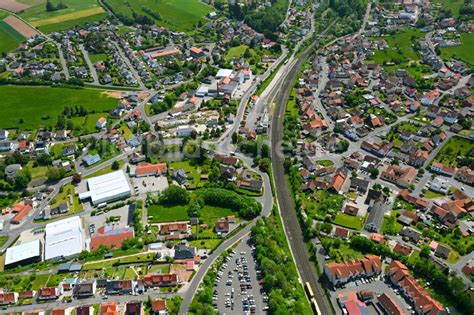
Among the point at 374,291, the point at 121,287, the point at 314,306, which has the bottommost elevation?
the point at 121,287

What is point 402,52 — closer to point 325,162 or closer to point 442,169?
point 442,169

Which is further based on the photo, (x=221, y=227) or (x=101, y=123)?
(x=101, y=123)

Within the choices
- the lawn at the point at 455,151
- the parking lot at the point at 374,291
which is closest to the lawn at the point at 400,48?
the lawn at the point at 455,151

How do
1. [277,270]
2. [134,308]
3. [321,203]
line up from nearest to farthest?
[134,308]
[277,270]
[321,203]

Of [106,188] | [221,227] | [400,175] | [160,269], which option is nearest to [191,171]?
[106,188]

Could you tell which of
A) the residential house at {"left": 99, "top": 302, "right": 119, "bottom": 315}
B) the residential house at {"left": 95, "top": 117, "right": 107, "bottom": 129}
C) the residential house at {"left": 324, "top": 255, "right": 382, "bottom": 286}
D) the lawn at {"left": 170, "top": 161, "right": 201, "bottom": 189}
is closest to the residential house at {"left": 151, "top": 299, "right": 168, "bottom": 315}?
the residential house at {"left": 99, "top": 302, "right": 119, "bottom": 315}

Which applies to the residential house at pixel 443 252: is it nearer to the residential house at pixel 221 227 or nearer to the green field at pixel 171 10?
the residential house at pixel 221 227

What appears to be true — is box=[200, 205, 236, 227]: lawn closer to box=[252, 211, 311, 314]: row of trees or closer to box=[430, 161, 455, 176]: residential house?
box=[252, 211, 311, 314]: row of trees
